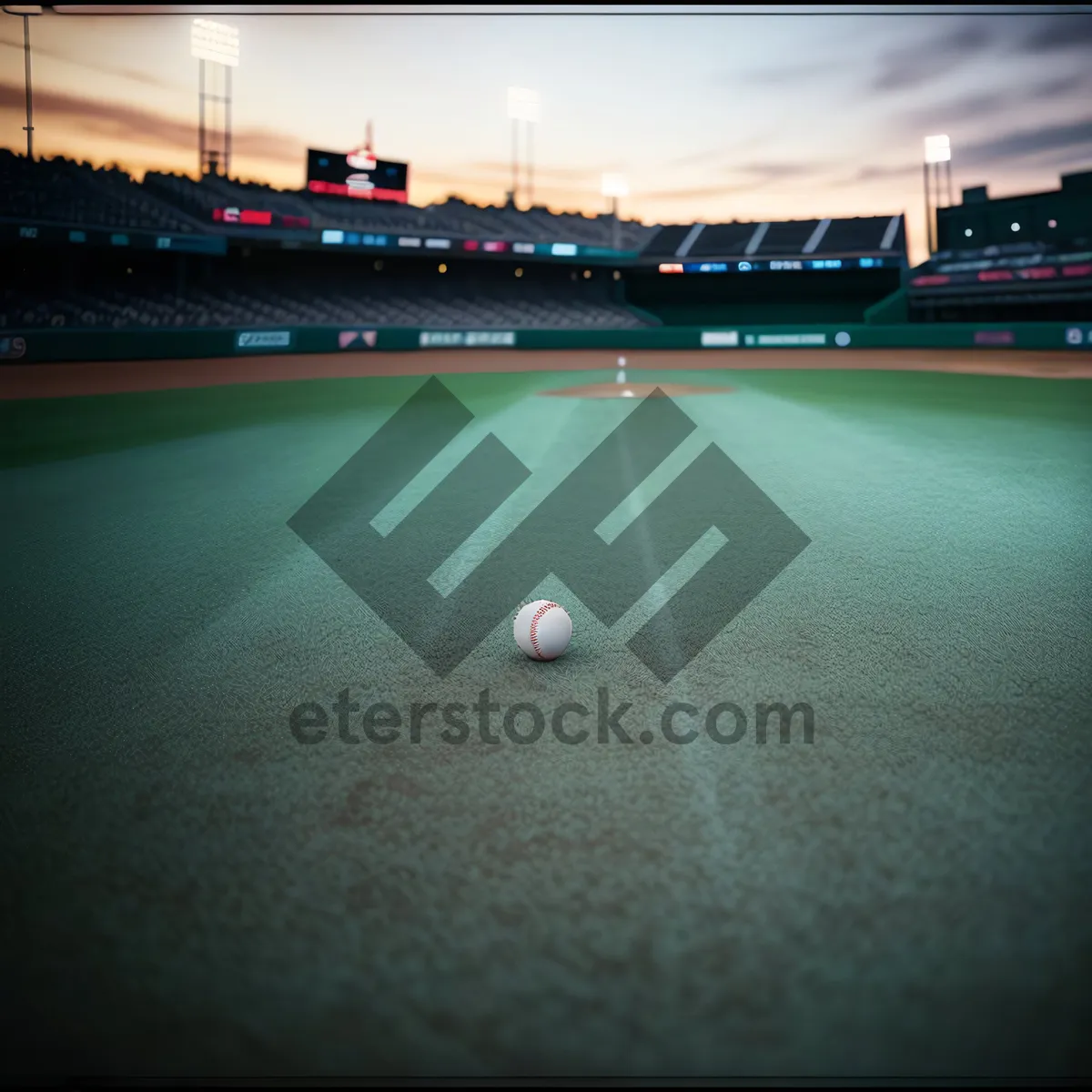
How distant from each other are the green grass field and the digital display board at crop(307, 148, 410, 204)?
121 feet

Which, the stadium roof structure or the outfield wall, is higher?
the stadium roof structure

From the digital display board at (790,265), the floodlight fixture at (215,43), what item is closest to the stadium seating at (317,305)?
the digital display board at (790,265)

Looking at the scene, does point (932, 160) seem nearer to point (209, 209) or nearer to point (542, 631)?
point (209, 209)

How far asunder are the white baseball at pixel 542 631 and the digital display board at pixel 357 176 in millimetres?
39053

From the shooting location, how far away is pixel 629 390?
21.9 metres

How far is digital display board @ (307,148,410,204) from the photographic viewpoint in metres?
38.7

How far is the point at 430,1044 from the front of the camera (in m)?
1.87

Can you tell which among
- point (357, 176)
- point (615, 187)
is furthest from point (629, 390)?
point (615, 187)

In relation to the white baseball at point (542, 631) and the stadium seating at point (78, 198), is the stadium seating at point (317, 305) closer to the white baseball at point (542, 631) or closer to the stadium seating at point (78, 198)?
the stadium seating at point (78, 198)

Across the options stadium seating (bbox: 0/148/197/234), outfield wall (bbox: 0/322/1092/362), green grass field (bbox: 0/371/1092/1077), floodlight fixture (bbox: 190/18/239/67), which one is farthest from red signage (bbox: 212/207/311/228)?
green grass field (bbox: 0/371/1092/1077)

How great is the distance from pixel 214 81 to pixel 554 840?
4213cm

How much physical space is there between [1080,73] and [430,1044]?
38843mm

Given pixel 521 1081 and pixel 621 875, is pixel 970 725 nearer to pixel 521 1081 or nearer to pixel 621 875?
pixel 621 875

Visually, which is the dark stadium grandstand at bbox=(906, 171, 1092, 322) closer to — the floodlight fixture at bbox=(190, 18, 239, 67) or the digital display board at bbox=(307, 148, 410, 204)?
the digital display board at bbox=(307, 148, 410, 204)
